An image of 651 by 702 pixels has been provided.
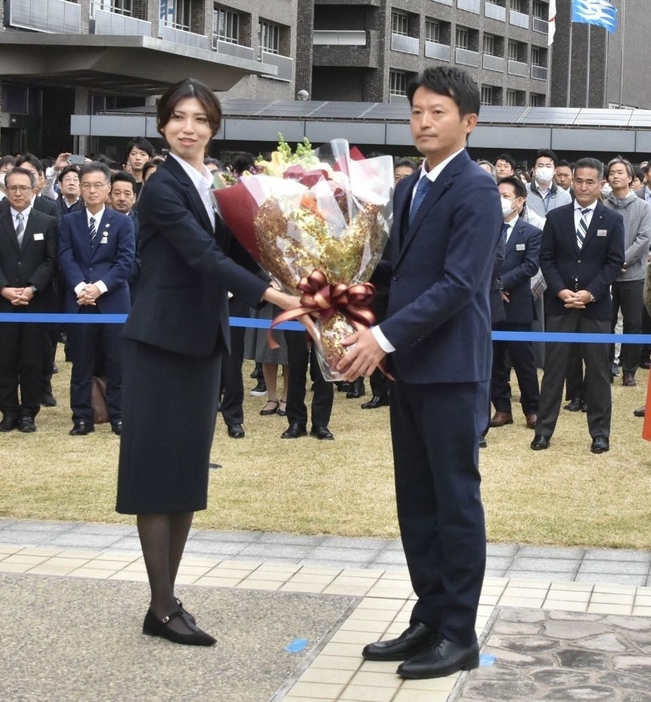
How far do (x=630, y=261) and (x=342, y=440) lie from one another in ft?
15.2

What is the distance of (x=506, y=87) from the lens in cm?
8225

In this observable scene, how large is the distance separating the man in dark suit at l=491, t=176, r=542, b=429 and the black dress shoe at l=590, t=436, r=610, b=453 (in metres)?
1.18

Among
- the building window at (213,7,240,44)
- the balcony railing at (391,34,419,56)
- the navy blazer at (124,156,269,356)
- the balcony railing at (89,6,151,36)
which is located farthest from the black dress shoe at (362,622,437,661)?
the balcony railing at (391,34,419,56)

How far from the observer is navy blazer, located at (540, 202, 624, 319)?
10.3 meters

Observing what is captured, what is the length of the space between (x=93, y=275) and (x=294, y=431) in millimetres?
2070

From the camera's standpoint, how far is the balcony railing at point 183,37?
47688mm

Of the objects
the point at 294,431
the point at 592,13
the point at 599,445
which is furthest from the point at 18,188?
the point at 592,13

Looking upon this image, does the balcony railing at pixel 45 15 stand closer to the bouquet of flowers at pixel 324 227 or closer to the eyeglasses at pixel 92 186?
the eyeglasses at pixel 92 186

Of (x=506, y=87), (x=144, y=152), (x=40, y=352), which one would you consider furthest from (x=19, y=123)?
(x=506, y=87)

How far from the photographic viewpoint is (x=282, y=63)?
5738cm

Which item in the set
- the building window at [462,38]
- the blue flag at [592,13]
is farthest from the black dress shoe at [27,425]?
the building window at [462,38]

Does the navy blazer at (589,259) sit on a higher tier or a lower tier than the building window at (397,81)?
lower

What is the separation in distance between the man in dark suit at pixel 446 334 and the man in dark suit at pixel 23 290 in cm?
654

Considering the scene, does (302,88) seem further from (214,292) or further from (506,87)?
(214,292)
